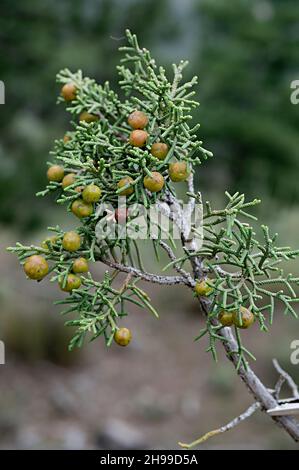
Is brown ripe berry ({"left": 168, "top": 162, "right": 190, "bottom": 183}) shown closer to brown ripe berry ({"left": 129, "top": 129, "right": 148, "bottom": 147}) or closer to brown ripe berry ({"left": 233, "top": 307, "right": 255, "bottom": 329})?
brown ripe berry ({"left": 129, "top": 129, "right": 148, "bottom": 147})

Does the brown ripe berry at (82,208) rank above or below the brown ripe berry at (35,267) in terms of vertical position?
above

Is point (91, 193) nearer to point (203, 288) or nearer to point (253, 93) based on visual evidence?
point (203, 288)

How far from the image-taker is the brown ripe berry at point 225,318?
4.11 ft

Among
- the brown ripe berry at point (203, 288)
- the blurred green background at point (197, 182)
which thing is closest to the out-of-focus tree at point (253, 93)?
the blurred green background at point (197, 182)

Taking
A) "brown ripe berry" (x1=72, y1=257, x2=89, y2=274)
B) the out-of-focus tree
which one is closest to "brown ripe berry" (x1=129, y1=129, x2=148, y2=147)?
"brown ripe berry" (x1=72, y1=257, x2=89, y2=274)

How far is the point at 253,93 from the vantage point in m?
9.16

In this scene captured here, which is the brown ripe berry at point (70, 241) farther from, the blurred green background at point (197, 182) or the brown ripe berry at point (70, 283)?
the blurred green background at point (197, 182)

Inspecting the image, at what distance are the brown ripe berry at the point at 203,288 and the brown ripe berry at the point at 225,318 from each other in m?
0.04

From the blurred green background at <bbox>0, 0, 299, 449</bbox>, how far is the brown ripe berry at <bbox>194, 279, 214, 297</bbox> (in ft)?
12.7

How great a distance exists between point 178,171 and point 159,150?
2.4 inches

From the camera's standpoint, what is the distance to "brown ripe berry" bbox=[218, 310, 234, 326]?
4.11ft

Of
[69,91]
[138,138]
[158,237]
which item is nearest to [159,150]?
[138,138]

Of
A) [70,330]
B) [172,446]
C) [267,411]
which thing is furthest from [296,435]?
[70,330]

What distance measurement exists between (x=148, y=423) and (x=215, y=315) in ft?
16.5
